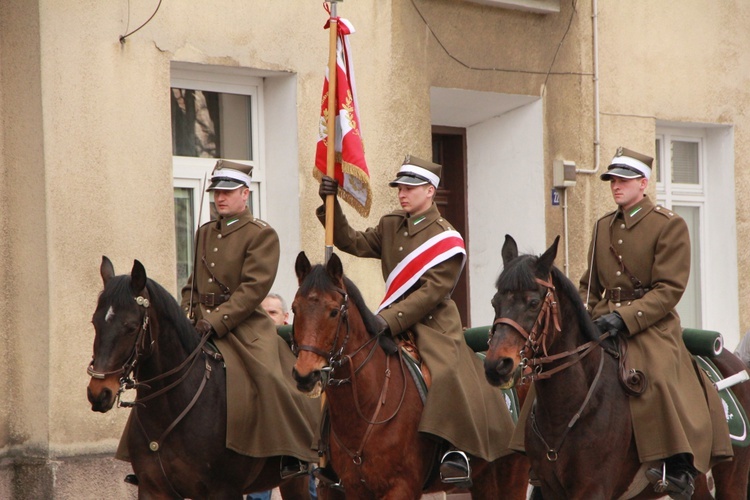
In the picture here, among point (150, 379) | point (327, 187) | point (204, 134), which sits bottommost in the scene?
point (150, 379)

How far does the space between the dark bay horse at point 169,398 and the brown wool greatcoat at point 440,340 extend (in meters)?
1.19

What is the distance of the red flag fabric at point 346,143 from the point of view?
831 centimetres

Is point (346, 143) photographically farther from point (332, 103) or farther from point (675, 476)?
point (675, 476)

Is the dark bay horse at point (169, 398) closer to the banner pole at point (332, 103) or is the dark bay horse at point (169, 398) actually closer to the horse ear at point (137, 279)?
the horse ear at point (137, 279)

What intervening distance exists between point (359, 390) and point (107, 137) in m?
3.92

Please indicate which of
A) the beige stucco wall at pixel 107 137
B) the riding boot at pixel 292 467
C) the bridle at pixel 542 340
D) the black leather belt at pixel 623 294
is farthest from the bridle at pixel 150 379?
the black leather belt at pixel 623 294

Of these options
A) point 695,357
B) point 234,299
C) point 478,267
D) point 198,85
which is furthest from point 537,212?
point 234,299

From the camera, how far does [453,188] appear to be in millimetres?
13953

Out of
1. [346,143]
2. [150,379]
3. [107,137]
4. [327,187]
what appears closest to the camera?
[150,379]

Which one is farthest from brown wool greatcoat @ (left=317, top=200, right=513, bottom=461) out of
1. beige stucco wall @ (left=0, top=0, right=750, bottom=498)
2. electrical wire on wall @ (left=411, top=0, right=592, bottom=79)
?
electrical wire on wall @ (left=411, top=0, right=592, bottom=79)

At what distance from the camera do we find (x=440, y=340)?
303 inches

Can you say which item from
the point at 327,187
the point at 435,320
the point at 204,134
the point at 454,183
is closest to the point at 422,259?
the point at 435,320

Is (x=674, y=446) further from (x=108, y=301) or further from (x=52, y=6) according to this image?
(x=52, y=6)

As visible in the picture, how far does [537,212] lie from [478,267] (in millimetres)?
935
